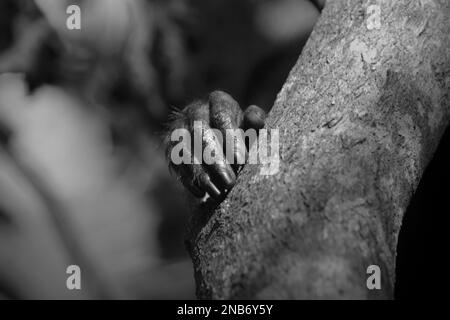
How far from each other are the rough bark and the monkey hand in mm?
80

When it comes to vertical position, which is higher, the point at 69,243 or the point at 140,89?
the point at 140,89

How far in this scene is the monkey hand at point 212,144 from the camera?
1.31 m

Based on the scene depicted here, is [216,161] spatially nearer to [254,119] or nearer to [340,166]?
[254,119]

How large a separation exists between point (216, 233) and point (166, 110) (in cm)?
279

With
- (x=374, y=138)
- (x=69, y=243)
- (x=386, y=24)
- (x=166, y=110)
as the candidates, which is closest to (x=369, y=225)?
(x=374, y=138)

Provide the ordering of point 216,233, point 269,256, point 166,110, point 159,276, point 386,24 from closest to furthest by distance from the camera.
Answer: point 269,256 → point 216,233 → point 386,24 → point 166,110 → point 159,276

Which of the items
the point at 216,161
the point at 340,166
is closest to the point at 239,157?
the point at 216,161

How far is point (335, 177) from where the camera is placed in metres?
1.06

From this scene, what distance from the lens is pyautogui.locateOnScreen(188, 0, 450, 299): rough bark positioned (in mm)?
946

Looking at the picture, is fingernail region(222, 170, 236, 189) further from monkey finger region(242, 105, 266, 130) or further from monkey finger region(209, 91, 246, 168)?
monkey finger region(242, 105, 266, 130)

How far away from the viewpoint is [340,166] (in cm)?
108

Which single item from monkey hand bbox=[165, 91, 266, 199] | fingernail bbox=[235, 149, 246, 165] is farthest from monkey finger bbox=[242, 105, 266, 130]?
fingernail bbox=[235, 149, 246, 165]

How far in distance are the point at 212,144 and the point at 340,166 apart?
422 mm

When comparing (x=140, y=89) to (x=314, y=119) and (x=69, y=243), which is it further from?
(x=314, y=119)
